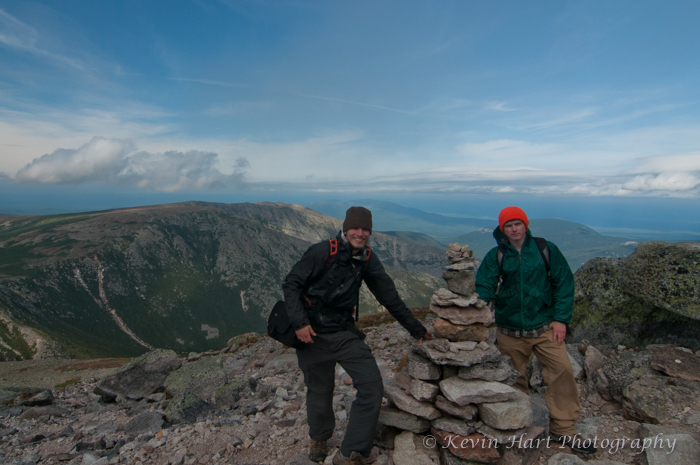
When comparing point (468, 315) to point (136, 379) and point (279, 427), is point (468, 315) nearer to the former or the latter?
point (279, 427)

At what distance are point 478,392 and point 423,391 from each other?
108 centimetres

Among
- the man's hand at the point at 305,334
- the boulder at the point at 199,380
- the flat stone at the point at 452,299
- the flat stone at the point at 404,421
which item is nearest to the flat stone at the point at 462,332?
the flat stone at the point at 452,299

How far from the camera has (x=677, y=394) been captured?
8453mm

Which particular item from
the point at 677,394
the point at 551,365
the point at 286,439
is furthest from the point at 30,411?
the point at 677,394

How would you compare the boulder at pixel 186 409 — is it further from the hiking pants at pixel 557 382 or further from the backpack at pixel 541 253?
the backpack at pixel 541 253

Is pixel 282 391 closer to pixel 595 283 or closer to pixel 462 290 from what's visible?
pixel 462 290

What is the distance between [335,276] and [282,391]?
29.1ft

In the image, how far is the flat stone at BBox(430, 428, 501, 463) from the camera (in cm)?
659

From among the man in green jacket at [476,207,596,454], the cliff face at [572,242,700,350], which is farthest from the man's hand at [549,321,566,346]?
the cliff face at [572,242,700,350]

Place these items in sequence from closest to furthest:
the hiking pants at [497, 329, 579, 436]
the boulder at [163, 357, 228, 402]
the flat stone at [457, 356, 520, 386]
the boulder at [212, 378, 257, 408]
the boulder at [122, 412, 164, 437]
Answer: the flat stone at [457, 356, 520, 386] → the hiking pants at [497, 329, 579, 436] → the boulder at [122, 412, 164, 437] → the boulder at [212, 378, 257, 408] → the boulder at [163, 357, 228, 402]

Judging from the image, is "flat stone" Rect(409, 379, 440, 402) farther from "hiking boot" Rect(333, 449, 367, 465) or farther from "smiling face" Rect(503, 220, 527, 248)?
"smiling face" Rect(503, 220, 527, 248)

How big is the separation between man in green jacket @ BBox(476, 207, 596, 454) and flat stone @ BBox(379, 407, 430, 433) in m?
2.76

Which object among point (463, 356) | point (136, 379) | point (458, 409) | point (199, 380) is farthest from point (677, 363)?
point (136, 379)

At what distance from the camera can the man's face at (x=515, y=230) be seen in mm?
7363
